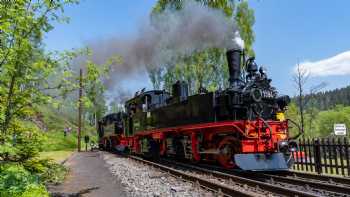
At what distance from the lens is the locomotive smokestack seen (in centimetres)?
1259

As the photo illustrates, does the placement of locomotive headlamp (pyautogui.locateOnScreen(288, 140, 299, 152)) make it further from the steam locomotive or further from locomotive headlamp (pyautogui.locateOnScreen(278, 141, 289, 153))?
Result: locomotive headlamp (pyautogui.locateOnScreen(278, 141, 289, 153))

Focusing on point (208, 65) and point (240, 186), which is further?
point (208, 65)

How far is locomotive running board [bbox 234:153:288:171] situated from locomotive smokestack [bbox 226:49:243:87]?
107 inches

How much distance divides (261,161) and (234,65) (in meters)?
3.46

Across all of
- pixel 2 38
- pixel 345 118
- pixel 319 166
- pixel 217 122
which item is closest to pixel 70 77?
pixel 2 38

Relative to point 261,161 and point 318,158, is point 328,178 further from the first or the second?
point 318,158

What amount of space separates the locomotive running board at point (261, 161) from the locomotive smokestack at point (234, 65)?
2707 millimetres

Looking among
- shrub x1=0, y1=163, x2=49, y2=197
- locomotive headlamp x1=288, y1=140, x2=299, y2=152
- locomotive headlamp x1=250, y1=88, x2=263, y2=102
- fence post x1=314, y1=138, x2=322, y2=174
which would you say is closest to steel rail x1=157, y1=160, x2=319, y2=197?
locomotive headlamp x1=288, y1=140, x2=299, y2=152

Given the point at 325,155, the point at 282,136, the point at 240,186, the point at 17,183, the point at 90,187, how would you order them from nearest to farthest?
the point at 17,183, the point at 240,186, the point at 90,187, the point at 282,136, the point at 325,155

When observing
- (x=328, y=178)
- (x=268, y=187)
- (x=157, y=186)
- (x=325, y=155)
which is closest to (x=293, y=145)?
(x=325, y=155)

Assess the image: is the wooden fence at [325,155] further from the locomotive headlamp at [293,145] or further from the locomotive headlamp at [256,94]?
the locomotive headlamp at [256,94]

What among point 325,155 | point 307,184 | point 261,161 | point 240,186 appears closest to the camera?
point 307,184

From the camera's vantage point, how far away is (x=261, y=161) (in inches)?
436

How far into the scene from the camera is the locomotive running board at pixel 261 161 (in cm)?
1073
